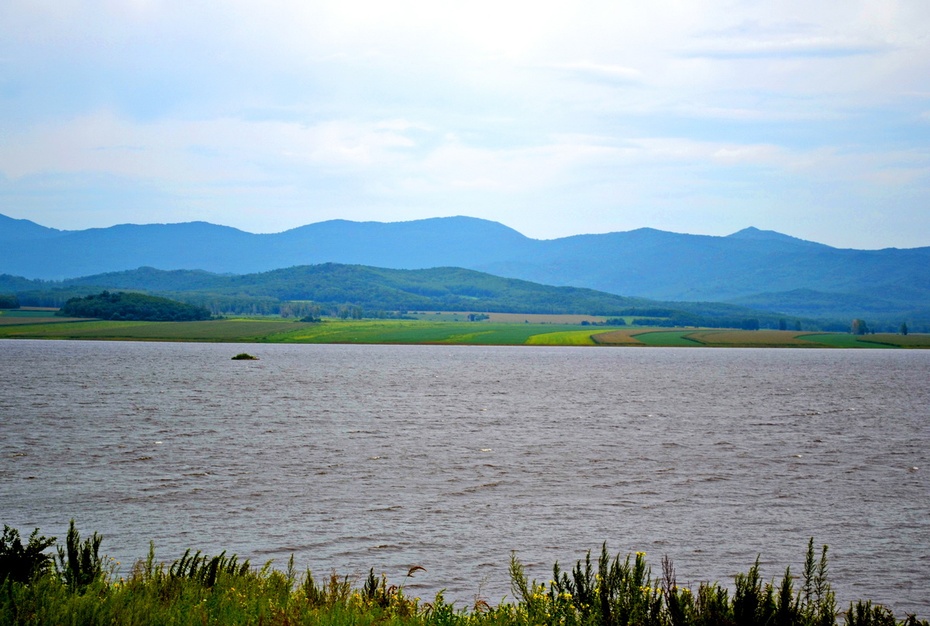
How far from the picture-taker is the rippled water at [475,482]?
23.0 m

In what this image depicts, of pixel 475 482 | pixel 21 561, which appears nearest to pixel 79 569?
pixel 21 561

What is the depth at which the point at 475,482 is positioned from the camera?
33.7 meters

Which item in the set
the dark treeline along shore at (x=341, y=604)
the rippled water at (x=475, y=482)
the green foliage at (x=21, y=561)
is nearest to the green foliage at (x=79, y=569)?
the dark treeline along shore at (x=341, y=604)

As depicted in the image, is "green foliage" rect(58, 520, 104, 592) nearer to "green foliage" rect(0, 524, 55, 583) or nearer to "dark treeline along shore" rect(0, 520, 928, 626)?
"dark treeline along shore" rect(0, 520, 928, 626)

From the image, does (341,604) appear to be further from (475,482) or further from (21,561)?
(475,482)

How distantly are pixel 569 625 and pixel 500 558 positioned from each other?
1040 cm

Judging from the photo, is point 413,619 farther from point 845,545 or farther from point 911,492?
point 911,492

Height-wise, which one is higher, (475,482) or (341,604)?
(341,604)

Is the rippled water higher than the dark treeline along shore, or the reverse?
the dark treeline along shore

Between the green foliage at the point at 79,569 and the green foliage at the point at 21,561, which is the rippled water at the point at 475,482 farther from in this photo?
the green foliage at the point at 21,561

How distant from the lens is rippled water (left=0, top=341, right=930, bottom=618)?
2298 centimetres

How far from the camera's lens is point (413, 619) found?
1234cm

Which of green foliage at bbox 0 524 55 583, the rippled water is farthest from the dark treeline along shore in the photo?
the rippled water

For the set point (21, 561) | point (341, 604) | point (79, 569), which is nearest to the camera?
point (341, 604)
